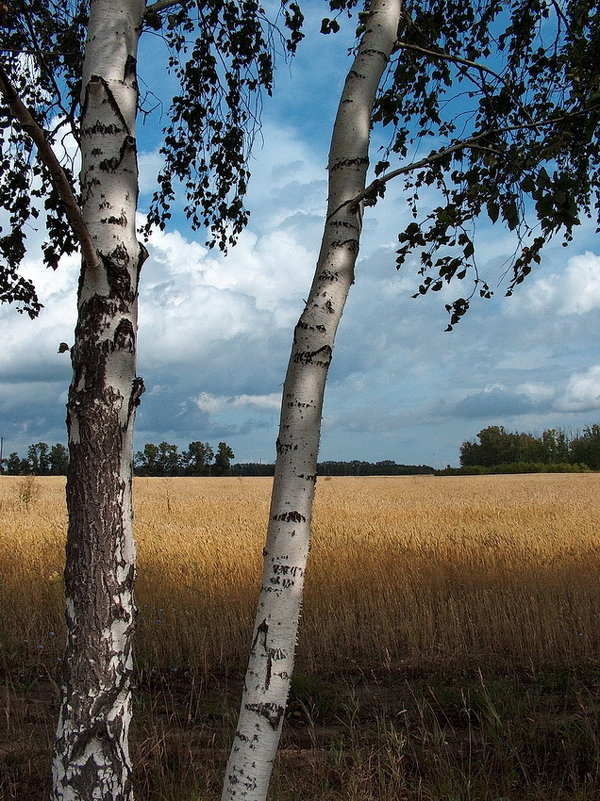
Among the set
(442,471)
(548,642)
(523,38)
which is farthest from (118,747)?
(442,471)

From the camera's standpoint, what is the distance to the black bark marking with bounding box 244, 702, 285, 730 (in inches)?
105

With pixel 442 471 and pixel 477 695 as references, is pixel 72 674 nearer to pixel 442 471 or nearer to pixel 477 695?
pixel 477 695

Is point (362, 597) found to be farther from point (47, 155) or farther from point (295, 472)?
point (47, 155)

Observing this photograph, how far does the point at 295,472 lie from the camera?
109 inches

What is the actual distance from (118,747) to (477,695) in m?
3.08

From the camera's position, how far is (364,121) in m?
3.19

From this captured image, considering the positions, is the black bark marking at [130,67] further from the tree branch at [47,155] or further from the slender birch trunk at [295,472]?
the slender birch trunk at [295,472]

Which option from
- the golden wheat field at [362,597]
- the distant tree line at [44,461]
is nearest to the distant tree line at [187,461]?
the distant tree line at [44,461]

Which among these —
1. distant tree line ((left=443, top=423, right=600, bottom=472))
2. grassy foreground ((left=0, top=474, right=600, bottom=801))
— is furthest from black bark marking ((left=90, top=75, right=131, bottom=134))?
distant tree line ((left=443, top=423, right=600, bottom=472))

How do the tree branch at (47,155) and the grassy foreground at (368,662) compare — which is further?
the grassy foreground at (368,662)

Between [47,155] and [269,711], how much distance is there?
250cm

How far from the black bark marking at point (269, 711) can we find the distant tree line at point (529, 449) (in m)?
88.0

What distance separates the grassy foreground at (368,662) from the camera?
12.8 feet

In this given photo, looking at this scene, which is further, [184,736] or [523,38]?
[523,38]
